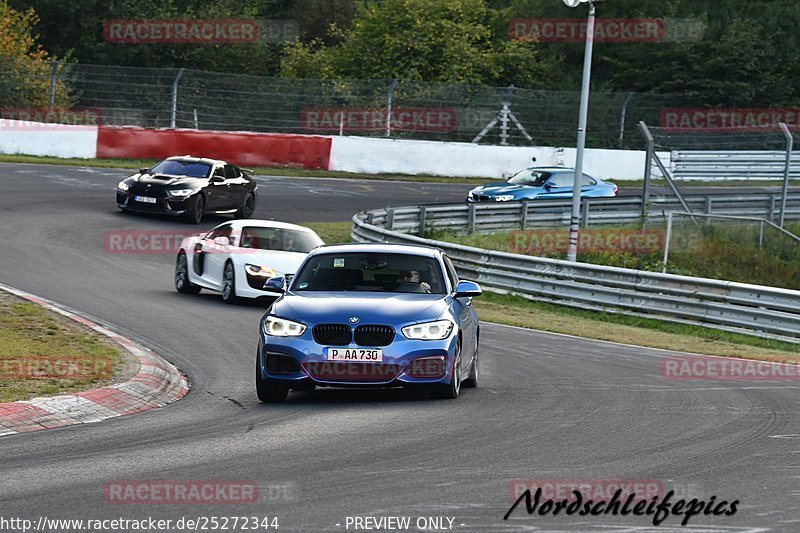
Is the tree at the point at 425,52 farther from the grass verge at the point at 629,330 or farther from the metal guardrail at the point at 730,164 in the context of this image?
the grass verge at the point at 629,330

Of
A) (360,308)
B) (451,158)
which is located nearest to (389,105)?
(451,158)

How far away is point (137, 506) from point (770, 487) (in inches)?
146

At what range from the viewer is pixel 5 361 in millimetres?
12016

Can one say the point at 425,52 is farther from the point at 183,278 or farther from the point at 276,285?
the point at 276,285

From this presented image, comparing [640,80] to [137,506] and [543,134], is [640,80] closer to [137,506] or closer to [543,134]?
[543,134]

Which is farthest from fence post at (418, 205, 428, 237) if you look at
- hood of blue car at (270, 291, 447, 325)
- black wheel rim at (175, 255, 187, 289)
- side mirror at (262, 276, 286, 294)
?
hood of blue car at (270, 291, 447, 325)

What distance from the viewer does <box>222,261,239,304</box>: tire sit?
19844mm

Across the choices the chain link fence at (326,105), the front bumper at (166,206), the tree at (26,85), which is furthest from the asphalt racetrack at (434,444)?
the tree at (26,85)

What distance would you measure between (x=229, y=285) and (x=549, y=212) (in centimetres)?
1471

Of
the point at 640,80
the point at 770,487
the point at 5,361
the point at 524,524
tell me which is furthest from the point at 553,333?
the point at 640,80

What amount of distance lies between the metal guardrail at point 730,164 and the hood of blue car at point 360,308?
73.4ft

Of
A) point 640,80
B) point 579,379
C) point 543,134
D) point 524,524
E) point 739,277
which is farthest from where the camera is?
point 640,80

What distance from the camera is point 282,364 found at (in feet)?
37.0

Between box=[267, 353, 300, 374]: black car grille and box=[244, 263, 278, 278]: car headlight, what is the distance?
846 centimetres
